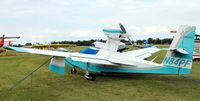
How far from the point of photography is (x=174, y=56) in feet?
37.8

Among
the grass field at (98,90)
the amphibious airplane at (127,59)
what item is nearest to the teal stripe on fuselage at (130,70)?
the amphibious airplane at (127,59)

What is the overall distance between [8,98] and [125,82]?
17.3ft

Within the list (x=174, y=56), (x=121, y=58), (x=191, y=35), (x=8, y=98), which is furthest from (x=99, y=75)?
(x=8, y=98)

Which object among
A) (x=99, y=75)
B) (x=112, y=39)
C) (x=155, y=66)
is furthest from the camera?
(x=99, y=75)

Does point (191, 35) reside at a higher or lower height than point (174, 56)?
higher

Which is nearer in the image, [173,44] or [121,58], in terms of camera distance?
[173,44]

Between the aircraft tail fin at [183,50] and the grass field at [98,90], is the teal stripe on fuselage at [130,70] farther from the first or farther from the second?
the grass field at [98,90]

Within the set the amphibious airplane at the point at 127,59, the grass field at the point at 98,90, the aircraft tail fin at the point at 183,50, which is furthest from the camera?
the aircraft tail fin at the point at 183,50

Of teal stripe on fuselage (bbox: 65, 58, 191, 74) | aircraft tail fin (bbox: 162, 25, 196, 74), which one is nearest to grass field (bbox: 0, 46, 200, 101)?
teal stripe on fuselage (bbox: 65, 58, 191, 74)

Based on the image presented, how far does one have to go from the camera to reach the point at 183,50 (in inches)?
445

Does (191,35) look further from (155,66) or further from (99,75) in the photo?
(99,75)

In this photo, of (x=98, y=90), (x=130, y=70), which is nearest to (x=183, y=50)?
(x=130, y=70)

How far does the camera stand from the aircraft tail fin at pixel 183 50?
37.3 feet

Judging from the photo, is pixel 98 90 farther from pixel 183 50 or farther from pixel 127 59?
pixel 183 50
